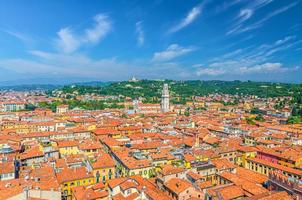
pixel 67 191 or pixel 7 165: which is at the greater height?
pixel 7 165

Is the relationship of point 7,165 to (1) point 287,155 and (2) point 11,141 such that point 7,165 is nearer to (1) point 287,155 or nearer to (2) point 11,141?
(2) point 11,141

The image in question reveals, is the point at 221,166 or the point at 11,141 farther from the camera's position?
the point at 11,141

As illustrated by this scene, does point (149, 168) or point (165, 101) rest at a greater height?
point (165, 101)

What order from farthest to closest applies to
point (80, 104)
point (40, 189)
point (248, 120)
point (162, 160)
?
1. point (80, 104)
2. point (248, 120)
3. point (162, 160)
4. point (40, 189)

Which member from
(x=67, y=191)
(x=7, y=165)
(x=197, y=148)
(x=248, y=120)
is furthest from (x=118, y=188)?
(x=248, y=120)

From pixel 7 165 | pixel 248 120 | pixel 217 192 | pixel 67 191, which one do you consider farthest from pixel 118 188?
pixel 248 120

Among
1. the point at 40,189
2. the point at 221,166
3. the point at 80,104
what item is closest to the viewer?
the point at 40,189

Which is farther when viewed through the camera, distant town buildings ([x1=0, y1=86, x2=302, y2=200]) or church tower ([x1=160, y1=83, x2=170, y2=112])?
church tower ([x1=160, y1=83, x2=170, y2=112])

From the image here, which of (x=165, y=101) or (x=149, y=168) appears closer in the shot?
(x=149, y=168)

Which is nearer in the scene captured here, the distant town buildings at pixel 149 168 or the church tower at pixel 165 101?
the distant town buildings at pixel 149 168
